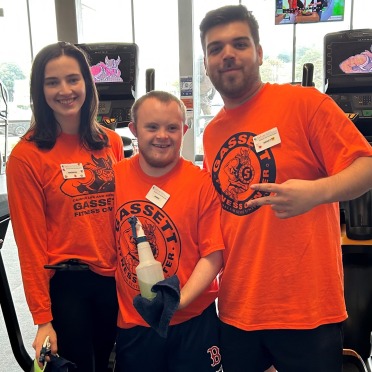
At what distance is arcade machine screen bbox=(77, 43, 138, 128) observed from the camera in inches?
136

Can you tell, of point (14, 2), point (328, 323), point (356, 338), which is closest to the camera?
point (328, 323)

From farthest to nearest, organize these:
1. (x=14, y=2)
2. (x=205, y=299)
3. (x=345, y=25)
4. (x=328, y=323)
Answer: (x=14, y=2), (x=345, y=25), (x=205, y=299), (x=328, y=323)

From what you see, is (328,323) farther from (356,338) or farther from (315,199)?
(356,338)

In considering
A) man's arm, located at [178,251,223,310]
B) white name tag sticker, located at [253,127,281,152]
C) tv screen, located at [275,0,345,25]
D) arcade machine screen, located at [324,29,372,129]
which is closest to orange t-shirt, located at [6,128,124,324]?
man's arm, located at [178,251,223,310]

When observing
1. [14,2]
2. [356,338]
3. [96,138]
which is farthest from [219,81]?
[14,2]

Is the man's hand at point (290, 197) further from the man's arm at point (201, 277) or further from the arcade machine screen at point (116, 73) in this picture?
the arcade machine screen at point (116, 73)

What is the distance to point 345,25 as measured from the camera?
6730 mm

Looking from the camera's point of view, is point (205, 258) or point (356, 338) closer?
point (205, 258)

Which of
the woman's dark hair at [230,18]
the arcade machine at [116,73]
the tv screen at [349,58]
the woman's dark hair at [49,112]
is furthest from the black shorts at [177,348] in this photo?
Answer: the tv screen at [349,58]

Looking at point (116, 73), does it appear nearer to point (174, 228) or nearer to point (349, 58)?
point (349, 58)

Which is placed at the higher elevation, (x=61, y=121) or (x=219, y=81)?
(x=219, y=81)

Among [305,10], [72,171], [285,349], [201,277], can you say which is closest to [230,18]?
[72,171]

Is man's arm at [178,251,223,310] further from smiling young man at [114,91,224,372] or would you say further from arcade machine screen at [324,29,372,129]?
arcade machine screen at [324,29,372,129]

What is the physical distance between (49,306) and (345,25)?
6964 mm
